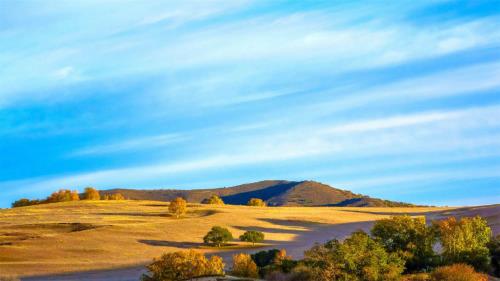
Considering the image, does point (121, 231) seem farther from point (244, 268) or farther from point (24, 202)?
point (24, 202)

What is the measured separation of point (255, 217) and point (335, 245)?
65.9 metres

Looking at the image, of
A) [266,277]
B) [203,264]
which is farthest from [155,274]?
[266,277]

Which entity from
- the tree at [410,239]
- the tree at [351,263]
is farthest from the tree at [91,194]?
the tree at [351,263]

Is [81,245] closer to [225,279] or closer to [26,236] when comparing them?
[26,236]

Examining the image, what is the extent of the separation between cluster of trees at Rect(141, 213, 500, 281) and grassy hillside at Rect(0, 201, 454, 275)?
16.6 m

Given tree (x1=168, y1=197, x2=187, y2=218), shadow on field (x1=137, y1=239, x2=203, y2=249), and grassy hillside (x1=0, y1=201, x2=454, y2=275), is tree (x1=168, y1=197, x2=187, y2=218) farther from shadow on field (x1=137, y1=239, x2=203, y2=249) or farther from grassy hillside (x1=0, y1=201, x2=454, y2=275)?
shadow on field (x1=137, y1=239, x2=203, y2=249)

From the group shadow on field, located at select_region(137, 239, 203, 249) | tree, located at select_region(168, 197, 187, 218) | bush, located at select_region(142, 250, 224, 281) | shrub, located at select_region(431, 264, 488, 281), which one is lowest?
shrub, located at select_region(431, 264, 488, 281)

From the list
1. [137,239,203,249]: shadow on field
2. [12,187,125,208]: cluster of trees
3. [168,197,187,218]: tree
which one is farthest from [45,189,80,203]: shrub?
[137,239,203,249]: shadow on field

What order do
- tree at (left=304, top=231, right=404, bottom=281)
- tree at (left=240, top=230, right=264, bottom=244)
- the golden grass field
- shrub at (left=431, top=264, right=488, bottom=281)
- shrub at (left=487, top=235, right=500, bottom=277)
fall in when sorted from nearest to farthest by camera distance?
1. tree at (left=304, top=231, right=404, bottom=281)
2. shrub at (left=431, top=264, right=488, bottom=281)
3. shrub at (left=487, top=235, right=500, bottom=277)
4. the golden grass field
5. tree at (left=240, top=230, right=264, bottom=244)

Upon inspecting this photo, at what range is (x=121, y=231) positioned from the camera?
254 feet

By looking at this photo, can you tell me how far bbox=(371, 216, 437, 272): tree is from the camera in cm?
4312

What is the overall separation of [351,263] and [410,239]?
1105 cm

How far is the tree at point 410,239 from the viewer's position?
43125mm

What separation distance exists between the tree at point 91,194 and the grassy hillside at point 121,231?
2389 centimetres
